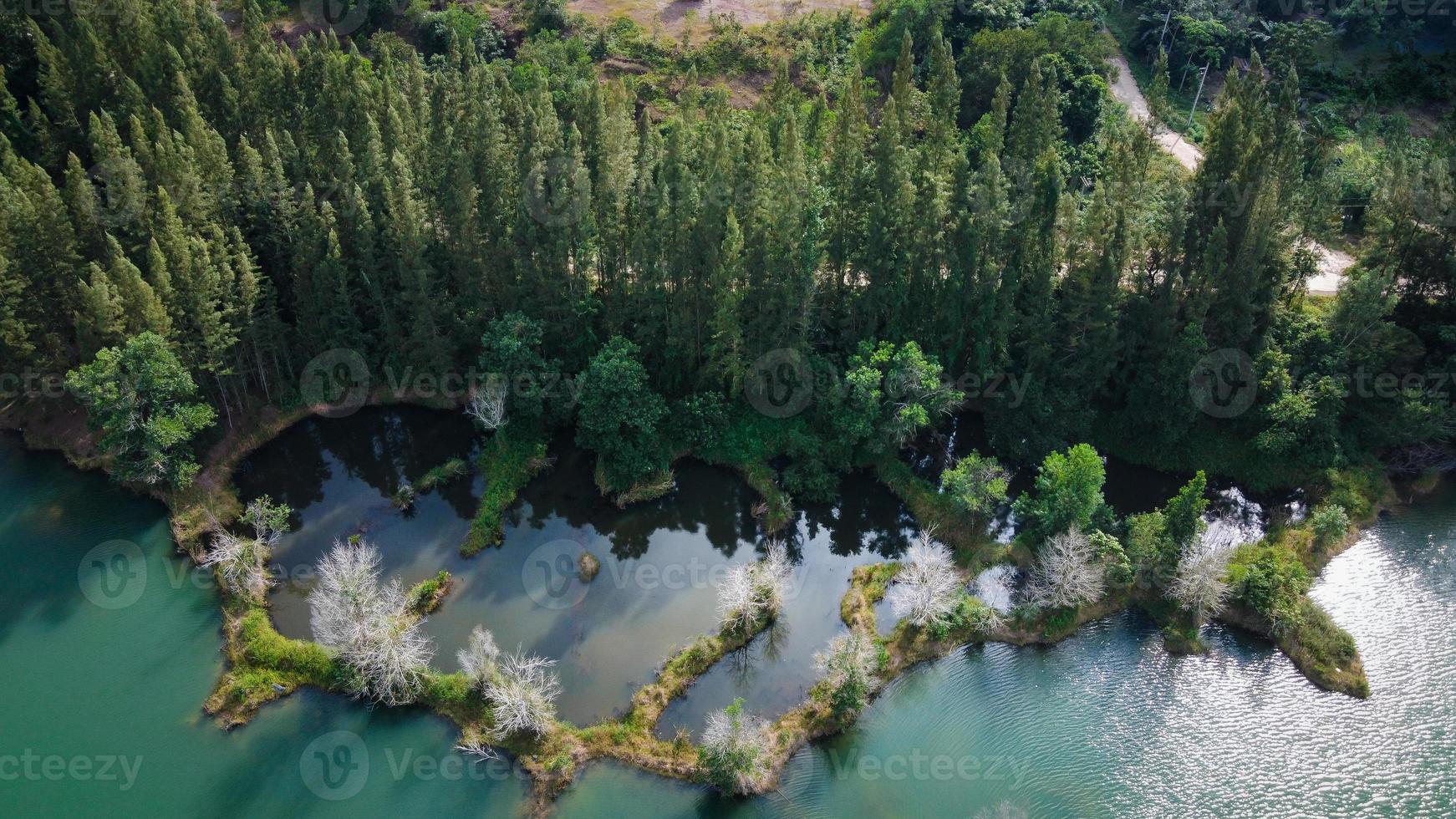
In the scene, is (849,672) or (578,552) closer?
(849,672)

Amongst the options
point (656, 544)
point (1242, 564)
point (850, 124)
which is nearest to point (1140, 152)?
point (850, 124)

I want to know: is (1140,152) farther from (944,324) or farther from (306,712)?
(306,712)

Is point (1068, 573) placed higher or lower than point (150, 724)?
higher

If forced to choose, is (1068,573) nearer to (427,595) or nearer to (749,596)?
(749,596)

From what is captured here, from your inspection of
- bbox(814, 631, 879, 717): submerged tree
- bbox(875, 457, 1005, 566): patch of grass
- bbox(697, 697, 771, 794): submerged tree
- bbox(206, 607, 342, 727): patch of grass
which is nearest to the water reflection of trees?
bbox(206, 607, 342, 727): patch of grass

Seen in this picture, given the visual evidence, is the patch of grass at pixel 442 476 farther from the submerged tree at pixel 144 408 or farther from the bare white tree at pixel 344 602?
the submerged tree at pixel 144 408

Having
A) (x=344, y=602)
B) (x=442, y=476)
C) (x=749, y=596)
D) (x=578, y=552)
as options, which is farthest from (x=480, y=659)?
(x=442, y=476)
